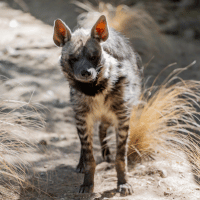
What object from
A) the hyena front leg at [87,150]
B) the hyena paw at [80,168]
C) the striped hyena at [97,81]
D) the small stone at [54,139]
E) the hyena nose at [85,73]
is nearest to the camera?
the hyena nose at [85,73]

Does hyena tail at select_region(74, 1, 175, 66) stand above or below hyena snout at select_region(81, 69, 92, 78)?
below

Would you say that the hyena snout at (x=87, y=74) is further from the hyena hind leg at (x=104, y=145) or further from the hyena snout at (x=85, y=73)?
the hyena hind leg at (x=104, y=145)

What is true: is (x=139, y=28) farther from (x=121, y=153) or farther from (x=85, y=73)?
→ (x=85, y=73)

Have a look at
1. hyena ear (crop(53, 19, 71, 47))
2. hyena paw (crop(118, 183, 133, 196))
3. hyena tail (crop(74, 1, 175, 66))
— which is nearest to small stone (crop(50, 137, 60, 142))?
hyena paw (crop(118, 183, 133, 196))

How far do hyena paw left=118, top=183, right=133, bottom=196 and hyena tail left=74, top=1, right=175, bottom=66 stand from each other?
4.01 metres

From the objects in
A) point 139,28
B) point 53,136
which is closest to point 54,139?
point 53,136

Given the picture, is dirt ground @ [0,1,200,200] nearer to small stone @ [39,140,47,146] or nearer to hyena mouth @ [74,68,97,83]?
small stone @ [39,140,47,146]

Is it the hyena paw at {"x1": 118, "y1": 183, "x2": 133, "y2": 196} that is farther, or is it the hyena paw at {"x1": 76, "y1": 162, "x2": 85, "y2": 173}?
the hyena paw at {"x1": 76, "y1": 162, "x2": 85, "y2": 173}

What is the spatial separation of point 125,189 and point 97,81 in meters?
1.24

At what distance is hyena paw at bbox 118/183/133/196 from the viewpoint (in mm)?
2994

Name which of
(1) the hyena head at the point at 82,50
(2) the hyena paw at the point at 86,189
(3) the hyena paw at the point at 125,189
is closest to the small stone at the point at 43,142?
(2) the hyena paw at the point at 86,189

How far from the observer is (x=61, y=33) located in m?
2.71

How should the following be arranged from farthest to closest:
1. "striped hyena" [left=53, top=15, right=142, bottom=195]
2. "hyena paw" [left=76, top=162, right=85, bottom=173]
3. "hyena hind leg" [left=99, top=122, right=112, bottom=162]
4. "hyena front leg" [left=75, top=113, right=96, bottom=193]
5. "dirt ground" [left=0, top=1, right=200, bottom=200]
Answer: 1. "hyena hind leg" [left=99, top=122, right=112, bottom=162]
2. "hyena paw" [left=76, top=162, right=85, bottom=173]
3. "hyena front leg" [left=75, top=113, right=96, bottom=193]
4. "dirt ground" [left=0, top=1, right=200, bottom=200]
5. "striped hyena" [left=53, top=15, right=142, bottom=195]

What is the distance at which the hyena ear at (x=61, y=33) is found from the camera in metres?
2.65
